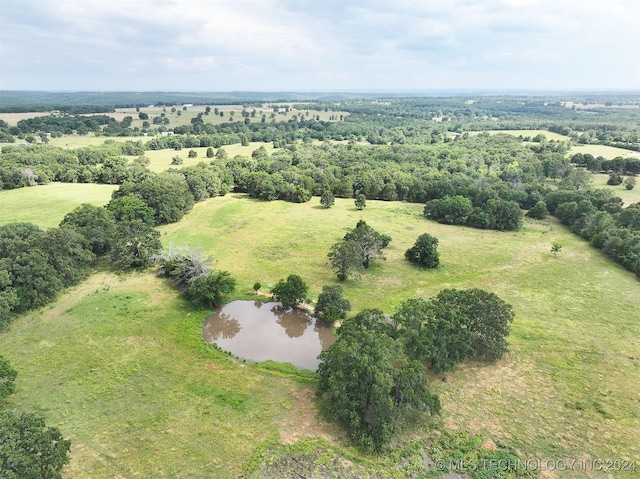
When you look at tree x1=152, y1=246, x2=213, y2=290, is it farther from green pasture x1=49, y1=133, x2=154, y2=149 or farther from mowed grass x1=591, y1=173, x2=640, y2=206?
green pasture x1=49, y1=133, x2=154, y2=149

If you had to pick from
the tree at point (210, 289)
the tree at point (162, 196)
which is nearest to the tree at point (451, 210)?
the tree at point (210, 289)

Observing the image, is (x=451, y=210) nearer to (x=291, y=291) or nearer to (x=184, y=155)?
(x=291, y=291)

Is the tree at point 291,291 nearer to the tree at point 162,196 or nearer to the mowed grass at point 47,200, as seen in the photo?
the tree at point 162,196

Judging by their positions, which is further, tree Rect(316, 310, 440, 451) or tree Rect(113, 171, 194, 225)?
tree Rect(113, 171, 194, 225)

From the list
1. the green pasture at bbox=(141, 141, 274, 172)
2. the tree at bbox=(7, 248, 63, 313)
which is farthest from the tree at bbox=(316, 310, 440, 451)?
the green pasture at bbox=(141, 141, 274, 172)

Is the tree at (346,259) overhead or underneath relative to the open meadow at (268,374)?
overhead

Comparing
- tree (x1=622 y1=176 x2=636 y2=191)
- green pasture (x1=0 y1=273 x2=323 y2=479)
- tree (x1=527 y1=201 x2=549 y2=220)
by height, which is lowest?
green pasture (x1=0 y1=273 x2=323 y2=479)
